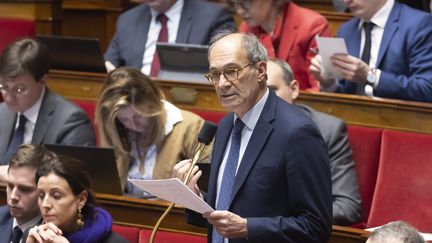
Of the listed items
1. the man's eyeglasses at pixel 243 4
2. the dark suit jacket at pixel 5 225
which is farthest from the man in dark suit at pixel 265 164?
the man's eyeglasses at pixel 243 4

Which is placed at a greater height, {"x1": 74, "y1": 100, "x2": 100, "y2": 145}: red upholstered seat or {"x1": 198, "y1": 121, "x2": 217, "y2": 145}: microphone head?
{"x1": 198, "y1": 121, "x2": 217, "y2": 145}: microphone head

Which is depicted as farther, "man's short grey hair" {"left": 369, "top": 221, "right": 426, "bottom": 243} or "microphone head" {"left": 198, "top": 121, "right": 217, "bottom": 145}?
"microphone head" {"left": 198, "top": 121, "right": 217, "bottom": 145}

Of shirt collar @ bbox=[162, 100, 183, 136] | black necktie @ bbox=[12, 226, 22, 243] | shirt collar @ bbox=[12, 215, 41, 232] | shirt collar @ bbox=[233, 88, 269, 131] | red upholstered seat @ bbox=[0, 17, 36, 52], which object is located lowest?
red upholstered seat @ bbox=[0, 17, 36, 52]

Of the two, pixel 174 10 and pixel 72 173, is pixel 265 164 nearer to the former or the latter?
pixel 72 173

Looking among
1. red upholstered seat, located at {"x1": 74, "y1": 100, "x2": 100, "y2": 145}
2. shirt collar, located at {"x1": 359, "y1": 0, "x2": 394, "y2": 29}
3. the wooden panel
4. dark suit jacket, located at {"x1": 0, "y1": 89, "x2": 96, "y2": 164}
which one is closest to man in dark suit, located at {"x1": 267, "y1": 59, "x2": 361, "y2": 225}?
shirt collar, located at {"x1": 359, "y1": 0, "x2": 394, "y2": 29}

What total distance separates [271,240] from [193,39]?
1.08 m

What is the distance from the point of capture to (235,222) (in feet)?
3.58

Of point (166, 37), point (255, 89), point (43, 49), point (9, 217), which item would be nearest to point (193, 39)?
point (166, 37)

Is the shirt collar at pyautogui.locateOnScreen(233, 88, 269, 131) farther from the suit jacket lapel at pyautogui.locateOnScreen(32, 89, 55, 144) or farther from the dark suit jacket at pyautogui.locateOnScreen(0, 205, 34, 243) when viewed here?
the suit jacket lapel at pyautogui.locateOnScreen(32, 89, 55, 144)

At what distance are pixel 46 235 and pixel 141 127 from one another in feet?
1.51

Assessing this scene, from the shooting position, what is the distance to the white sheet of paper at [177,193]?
1.06m

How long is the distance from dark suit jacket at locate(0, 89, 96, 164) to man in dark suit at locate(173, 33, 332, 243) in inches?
25.9

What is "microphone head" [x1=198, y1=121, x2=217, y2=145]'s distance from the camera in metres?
1.16

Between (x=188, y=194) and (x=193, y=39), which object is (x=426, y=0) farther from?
(x=188, y=194)
